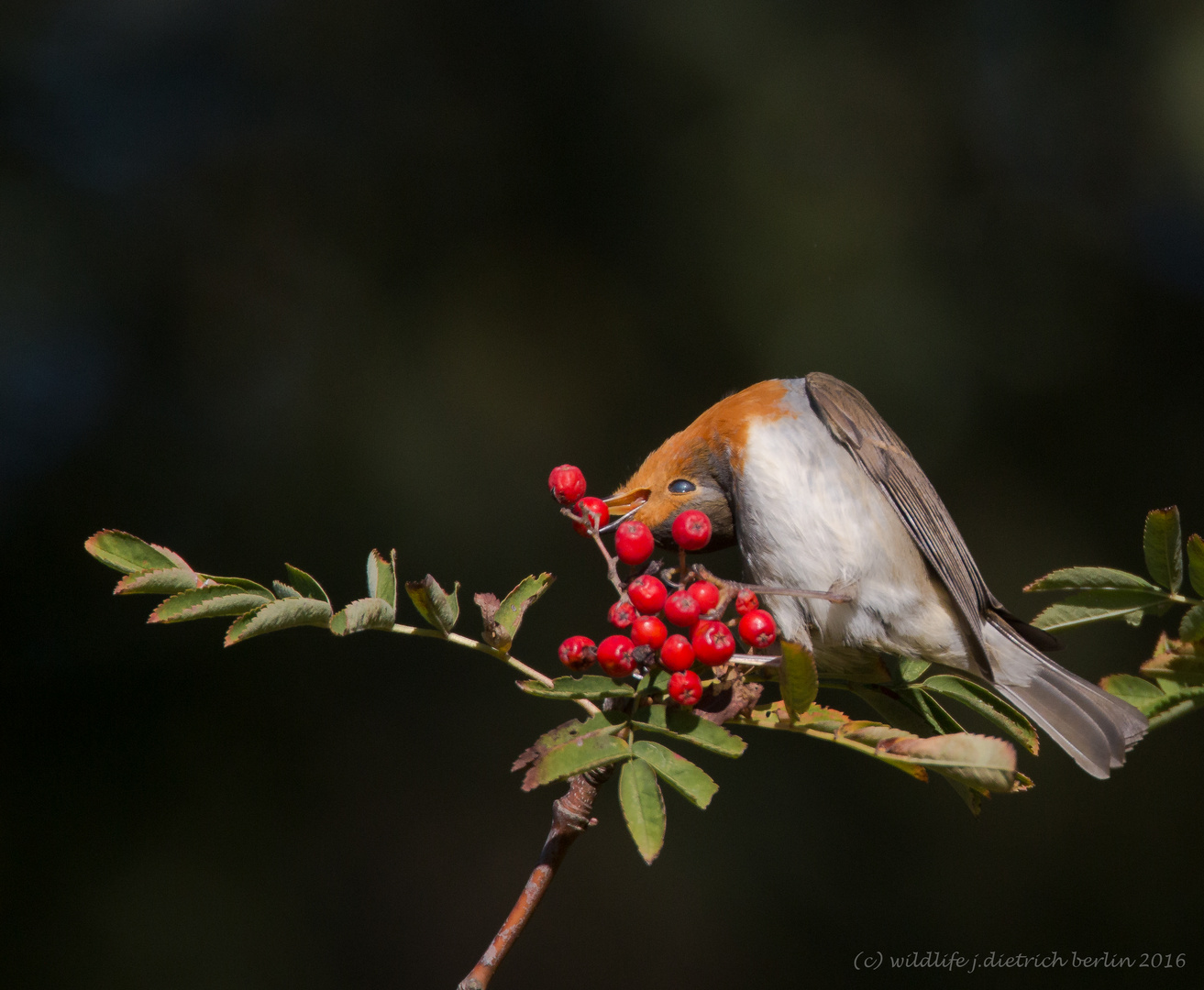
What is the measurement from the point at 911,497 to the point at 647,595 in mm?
1019

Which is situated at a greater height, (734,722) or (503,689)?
(734,722)

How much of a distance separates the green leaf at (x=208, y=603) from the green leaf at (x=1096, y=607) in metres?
1.41

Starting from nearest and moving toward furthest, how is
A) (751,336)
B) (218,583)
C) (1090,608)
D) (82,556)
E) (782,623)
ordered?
(218,583) < (1090,608) < (782,623) < (82,556) < (751,336)

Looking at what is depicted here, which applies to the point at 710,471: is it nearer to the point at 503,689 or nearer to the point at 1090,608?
the point at 1090,608

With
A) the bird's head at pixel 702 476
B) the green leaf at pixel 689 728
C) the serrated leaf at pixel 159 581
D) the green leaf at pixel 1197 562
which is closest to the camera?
the green leaf at pixel 689 728

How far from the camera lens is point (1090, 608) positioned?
1.83 metres

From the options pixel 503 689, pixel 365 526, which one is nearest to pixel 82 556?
pixel 365 526

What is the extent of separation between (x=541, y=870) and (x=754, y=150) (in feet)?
14.4

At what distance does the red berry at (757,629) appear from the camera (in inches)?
72.9

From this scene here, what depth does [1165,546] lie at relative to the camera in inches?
67.5

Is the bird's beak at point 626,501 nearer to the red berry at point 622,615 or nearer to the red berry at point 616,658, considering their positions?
the red berry at point 622,615

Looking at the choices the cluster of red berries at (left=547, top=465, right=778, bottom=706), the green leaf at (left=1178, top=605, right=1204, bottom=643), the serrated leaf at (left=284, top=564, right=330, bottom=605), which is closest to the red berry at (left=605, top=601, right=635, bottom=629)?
the cluster of red berries at (left=547, top=465, right=778, bottom=706)

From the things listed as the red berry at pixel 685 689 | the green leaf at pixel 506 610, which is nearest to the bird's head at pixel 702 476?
the green leaf at pixel 506 610

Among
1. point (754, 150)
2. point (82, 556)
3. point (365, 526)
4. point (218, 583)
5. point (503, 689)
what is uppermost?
point (754, 150)
